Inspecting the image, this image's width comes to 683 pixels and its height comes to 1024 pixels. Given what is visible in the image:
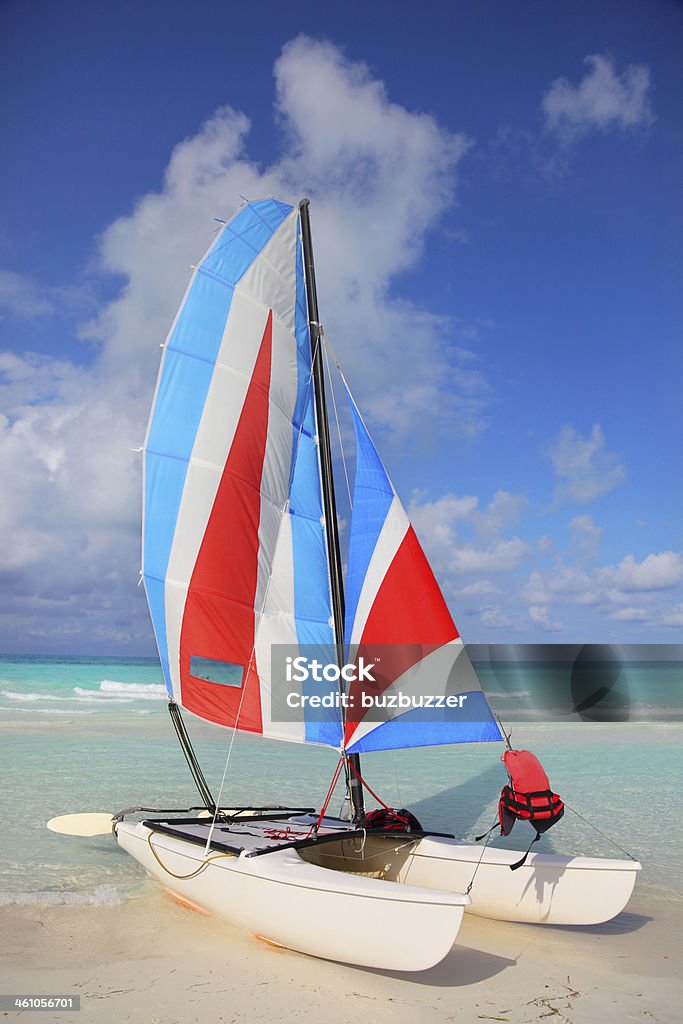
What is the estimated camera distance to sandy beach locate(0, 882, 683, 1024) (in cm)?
388

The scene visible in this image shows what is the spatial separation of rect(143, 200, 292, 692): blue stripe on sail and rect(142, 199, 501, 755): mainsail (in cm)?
1

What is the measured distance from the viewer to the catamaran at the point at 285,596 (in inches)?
210

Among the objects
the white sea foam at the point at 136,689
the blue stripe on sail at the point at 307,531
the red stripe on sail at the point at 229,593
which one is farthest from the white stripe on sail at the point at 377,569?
the white sea foam at the point at 136,689

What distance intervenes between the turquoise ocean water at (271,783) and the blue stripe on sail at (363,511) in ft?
10.0

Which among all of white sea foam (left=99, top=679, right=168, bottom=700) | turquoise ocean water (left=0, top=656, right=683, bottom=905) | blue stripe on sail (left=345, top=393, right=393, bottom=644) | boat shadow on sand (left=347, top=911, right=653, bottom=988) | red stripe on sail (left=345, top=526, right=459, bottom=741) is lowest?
boat shadow on sand (left=347, top=911, right=653, bottom=988)

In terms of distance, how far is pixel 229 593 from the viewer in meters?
5.95

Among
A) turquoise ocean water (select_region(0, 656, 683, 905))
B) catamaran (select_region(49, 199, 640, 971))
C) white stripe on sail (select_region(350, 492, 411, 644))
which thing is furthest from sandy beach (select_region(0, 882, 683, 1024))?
white stripe on sail (select_region(350, 492, 411, 644))

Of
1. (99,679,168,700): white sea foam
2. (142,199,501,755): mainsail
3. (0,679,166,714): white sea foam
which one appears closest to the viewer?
(142,199,501,755): mainsail

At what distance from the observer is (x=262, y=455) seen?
6102mm

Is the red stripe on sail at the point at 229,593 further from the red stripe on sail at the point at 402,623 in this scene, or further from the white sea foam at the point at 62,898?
the white sea foam at the point at 62,898

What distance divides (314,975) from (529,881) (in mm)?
1595

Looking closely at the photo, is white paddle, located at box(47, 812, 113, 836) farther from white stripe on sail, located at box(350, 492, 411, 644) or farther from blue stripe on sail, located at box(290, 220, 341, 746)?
white stripe on sail, located at box(350, 492, 411, 644)

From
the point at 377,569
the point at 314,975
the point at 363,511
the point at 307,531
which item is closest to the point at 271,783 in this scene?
the point at 307,531

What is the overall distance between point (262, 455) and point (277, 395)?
0.52 metres
